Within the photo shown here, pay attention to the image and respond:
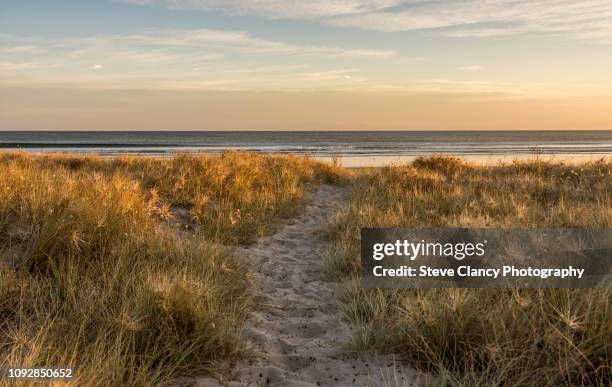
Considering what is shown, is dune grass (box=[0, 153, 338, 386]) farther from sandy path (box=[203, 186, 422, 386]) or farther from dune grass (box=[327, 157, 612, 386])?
dune grass (box=[327, 157, 612, 386])

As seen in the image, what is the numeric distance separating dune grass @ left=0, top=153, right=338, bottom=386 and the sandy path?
0.24m

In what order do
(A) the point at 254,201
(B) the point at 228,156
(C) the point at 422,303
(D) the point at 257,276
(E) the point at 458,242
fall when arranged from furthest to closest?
1. (B) the point at 228,156
2. (A) the point at 254,201
3. (E) the point at 458,242
4. (D) the point at 257,276
5. (C) the point at 422,303

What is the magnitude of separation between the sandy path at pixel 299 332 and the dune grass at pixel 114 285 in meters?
0.24

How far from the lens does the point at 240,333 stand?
3600 mm

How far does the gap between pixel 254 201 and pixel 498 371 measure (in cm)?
609

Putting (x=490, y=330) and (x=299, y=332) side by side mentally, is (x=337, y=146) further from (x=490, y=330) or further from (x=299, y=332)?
(x=490, y=330)

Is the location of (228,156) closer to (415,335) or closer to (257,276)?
(257,276)

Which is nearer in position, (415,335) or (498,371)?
(498,371)

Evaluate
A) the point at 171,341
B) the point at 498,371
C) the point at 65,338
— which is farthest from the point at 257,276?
the point at 498,371

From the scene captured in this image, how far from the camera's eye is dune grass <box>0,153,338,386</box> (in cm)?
307

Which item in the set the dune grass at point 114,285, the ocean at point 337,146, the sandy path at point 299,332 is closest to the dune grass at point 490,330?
the sandy path at point 299,332

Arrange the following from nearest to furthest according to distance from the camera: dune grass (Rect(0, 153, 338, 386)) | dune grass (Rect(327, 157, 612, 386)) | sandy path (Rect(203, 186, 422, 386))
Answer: dune grass (Rect(327, 157, 612, 386)) → dune grass (Rect(0, 153, 338, 386)) → sandy path (Rect(203, 186, 422, 386))

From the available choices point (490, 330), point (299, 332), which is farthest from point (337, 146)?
point (490, 330)

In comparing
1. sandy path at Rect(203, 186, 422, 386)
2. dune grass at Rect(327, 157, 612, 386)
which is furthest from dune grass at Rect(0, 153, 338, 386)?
dune grass at Rect(327, 157, 612, 386)
